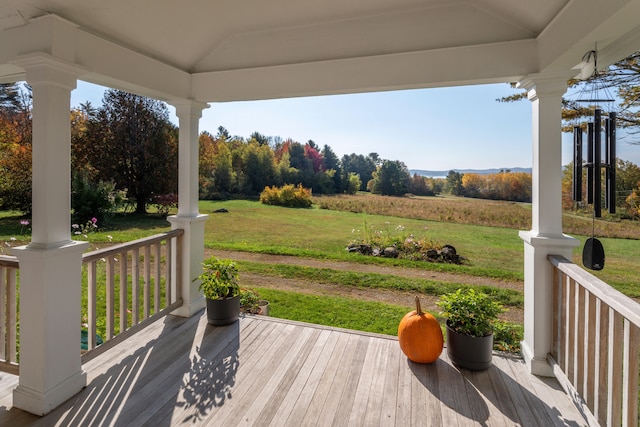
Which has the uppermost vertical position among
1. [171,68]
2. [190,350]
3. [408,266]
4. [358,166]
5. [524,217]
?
[171,68]

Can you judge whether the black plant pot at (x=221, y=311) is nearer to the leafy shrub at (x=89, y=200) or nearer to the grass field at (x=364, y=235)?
the grass field at (x=364, y=235)

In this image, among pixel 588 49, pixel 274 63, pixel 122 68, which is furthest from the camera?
pixel 274 63

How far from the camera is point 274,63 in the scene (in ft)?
9.74

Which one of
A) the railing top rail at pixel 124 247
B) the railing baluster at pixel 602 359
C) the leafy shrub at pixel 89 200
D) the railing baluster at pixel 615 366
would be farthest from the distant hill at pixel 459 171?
the leafy shrub at pixel 89 200

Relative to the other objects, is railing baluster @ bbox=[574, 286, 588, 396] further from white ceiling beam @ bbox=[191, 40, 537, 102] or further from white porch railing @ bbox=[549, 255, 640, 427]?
white ceiling beam @ bbox=[191, 40, 537, 102]

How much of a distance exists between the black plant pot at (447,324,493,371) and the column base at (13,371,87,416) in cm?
269

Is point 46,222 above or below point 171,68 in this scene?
below

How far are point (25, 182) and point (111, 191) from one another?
114cm

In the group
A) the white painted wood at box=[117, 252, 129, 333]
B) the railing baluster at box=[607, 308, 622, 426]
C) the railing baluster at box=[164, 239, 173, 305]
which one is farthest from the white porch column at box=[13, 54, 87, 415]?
the railing baluster at box=[607, 308, 622, 426]

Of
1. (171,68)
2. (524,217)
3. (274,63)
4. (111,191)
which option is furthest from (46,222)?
(524,217)

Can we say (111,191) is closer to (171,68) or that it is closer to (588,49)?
(171,68)

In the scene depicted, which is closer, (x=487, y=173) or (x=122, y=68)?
(x=122, y=68)

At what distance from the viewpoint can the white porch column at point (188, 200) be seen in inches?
131

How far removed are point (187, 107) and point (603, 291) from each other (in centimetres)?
354
